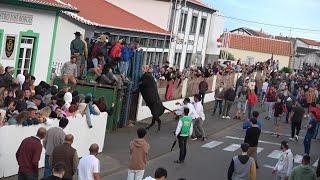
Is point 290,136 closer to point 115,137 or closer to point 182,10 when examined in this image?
point 115,137

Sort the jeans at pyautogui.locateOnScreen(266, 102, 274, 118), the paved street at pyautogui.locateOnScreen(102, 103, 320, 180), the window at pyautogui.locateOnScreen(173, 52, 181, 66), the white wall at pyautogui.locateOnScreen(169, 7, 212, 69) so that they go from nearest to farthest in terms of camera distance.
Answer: the paved street at pyautogui.locateOnScreen(102, 103, 320, 180) → the jeans at pyautogui.locateOnScreen(266, 102, 274, 118) → the white wall at pyautogui.locateOnScreen(169, 7, 212, 69) → the window at pyautogui.locateOnScreen(173, 52, 181, 66)

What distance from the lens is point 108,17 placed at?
3634 cm

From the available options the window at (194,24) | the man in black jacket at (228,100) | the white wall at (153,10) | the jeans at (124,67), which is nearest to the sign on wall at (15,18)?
the jeans at (124,67)

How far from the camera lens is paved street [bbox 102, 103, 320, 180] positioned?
18828 mm

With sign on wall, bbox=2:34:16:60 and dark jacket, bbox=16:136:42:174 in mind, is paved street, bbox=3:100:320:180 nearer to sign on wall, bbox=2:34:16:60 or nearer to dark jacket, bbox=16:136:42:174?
dark jacket, bbox=16:136:42:174

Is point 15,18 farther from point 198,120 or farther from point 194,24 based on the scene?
point 194,24

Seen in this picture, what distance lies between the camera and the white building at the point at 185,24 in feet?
151

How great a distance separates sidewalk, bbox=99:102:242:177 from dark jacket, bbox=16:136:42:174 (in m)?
5.20

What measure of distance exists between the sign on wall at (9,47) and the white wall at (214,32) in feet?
116

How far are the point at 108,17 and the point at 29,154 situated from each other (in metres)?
24.7

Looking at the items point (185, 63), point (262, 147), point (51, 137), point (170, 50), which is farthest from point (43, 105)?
point (185, 63)

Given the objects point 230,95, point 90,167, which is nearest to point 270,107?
point 230,95

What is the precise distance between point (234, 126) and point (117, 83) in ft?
29.2

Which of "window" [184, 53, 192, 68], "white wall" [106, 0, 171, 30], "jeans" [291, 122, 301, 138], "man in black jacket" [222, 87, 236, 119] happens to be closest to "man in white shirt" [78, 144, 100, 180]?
"jeans" [291, 122, 301, 138]
